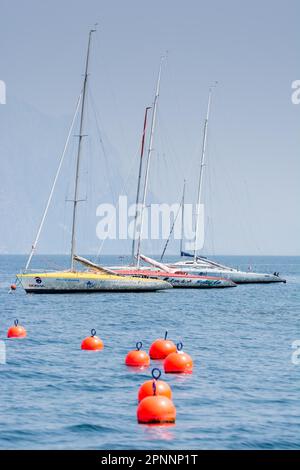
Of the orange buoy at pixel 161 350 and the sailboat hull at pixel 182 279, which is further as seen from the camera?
the sailboat hull at pixel 182 279

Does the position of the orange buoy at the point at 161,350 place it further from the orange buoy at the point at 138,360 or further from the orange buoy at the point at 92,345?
the orange buoy at the point at 92,345

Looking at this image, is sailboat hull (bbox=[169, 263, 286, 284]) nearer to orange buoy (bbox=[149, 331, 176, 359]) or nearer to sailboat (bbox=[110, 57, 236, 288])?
sailboat (bbox=[110, 57, 236, 288])

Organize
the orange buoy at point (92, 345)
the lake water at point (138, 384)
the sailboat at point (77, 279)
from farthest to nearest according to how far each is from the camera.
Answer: the sailboat at point (77, 279), the orange buoy at point (92, 345), the lake water at point (138, 384)

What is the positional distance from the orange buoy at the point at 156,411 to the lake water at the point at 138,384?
23 centimetres

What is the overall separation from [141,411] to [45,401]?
4146 mm

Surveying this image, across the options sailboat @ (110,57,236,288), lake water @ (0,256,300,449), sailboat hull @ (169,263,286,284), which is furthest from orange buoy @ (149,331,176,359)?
sailboat hull @ (169,263,286,284)

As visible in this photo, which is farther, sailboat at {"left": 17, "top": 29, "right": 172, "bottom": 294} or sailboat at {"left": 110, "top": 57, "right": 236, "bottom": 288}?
sailboat at {"left": 110, "top": 57, "right": 236, "bottom": 288}

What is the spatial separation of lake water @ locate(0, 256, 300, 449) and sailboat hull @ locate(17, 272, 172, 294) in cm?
1315

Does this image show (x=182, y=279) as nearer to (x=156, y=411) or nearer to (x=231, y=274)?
(x=231, y=274)

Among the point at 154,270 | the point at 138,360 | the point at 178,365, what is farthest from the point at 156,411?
the point at 154,270

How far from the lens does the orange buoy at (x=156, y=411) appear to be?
67.5 ft

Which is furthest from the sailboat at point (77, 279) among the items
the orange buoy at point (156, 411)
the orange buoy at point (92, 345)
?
the orange buoy at point (156, 411)

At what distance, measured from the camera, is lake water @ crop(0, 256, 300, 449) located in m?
20.0

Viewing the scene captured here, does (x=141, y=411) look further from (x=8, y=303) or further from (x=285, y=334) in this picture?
(x=8, y=303)
